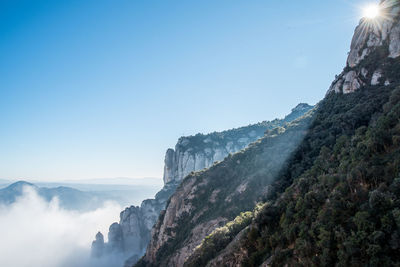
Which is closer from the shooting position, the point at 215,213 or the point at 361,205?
the point at 361,205

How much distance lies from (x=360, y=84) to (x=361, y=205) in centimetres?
4015

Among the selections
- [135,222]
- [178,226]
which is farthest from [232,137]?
[178,226]

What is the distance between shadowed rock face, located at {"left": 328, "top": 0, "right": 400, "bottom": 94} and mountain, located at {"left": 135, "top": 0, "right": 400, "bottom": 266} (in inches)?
9.1

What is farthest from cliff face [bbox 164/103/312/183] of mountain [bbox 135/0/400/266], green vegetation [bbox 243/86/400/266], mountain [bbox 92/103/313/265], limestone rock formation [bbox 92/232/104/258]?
green vegetation [bbox 243/86/400/266]

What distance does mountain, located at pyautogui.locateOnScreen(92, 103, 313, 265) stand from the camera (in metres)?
123

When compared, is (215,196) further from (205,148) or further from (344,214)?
(205,148)

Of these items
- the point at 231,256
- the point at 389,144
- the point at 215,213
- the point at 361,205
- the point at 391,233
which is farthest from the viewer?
the point at 215,213

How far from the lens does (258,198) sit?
1748 inches

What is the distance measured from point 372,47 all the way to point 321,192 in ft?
142

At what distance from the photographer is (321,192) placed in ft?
67.5

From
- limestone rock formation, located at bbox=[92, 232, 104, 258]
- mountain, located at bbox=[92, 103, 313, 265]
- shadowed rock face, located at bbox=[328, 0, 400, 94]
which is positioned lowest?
limestone rock formation, located at bbox=[92, 232, 104, 258]

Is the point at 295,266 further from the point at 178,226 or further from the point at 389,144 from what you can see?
the point at 178,226

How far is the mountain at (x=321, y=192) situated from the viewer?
14445 mm

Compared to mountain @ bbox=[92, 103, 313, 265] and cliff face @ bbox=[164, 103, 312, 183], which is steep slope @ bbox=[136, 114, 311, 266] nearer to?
mountain @ bbox=[92, 103, 313, 265]
